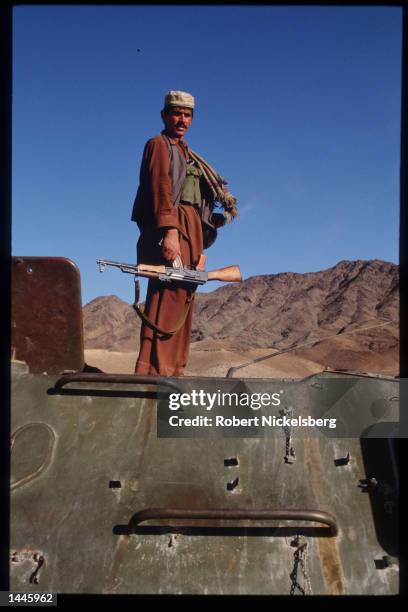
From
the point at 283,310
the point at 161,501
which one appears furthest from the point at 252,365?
the point at 283,310

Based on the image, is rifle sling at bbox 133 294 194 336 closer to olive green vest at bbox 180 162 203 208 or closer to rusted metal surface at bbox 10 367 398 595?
olive green vest at bbox 180 162 203 208

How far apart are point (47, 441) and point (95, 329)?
37.5 m

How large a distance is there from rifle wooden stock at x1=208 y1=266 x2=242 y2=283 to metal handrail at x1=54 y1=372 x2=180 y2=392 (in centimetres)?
214

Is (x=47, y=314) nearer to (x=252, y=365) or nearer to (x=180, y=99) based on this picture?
(x=180, y=99)

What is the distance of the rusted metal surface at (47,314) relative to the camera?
3014 mm

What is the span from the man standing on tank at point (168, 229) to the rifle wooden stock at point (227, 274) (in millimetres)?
203

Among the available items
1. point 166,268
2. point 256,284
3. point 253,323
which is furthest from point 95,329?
point 166,268

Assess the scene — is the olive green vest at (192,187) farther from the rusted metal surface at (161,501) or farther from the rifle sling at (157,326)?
the rusted metal surface at (161,501)

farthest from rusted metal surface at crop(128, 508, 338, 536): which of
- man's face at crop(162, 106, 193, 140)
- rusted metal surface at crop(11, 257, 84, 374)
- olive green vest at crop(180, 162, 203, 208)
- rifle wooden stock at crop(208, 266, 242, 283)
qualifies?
man's face at crop(162, 106, 193, 140)

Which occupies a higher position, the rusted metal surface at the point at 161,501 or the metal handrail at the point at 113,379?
the metal handrail at the point at 113,379

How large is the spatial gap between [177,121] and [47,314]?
241cm

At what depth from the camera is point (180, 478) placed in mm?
2633

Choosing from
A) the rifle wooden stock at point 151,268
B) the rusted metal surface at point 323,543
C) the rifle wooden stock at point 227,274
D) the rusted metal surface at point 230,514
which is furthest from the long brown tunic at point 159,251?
the rusted metal surface at point 230,514

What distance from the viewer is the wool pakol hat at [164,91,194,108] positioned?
459 centimetres
